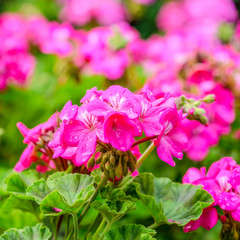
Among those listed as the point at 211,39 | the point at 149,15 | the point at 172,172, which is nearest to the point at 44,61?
the point at 211,39

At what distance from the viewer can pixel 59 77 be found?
5.85 feet

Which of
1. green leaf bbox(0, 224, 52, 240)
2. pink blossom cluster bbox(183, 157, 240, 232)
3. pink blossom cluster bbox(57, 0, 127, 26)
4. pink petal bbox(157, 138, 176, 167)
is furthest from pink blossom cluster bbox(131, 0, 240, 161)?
pink blossom cluster bbox(57, 0, 127, 26)

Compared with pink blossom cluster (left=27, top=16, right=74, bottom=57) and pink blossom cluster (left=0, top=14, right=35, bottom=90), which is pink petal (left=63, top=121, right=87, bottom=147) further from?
pink blossom cluster (left=27, top=16, right=74, bottom=57)

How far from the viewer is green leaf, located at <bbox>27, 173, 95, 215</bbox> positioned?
685mm

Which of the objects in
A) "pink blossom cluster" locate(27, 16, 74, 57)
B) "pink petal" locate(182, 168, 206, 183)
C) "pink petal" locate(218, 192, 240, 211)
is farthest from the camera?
"pink blossom cluster" locate(27, 16, 74, 57)

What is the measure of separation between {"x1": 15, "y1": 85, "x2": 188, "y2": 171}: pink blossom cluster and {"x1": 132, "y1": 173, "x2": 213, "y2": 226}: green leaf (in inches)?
3.9

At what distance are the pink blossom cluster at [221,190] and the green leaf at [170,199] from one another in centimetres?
2

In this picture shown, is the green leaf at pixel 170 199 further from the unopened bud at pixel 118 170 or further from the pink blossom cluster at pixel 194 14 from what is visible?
the pink blossom cluster at pixel 194 14

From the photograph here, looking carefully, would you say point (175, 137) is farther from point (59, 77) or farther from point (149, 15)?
point (149, 15)

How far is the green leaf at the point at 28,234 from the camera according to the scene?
73 centimetres

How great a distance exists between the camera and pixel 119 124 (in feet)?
2.20

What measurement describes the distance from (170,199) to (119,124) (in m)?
0.23

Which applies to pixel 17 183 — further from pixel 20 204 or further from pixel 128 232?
pixel 128 232

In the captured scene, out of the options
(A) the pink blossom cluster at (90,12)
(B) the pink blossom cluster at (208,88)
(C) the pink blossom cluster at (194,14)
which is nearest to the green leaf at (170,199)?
(B) the pink blossom cluster at (208,88)
